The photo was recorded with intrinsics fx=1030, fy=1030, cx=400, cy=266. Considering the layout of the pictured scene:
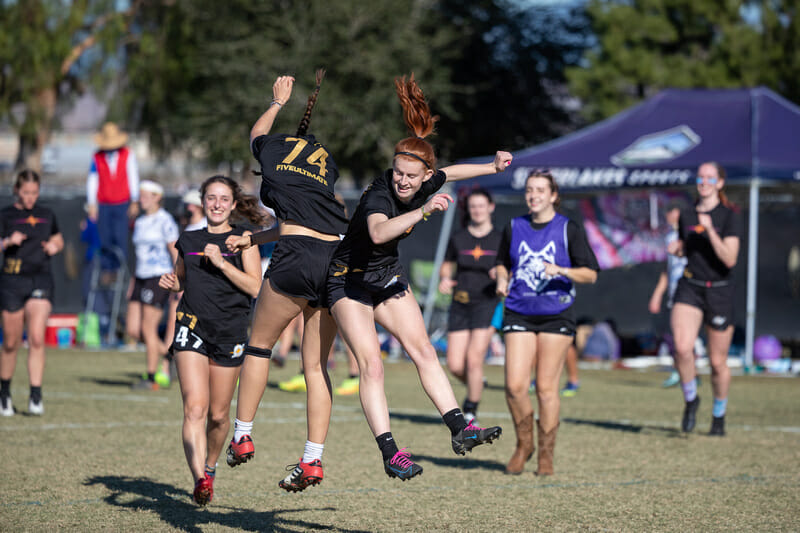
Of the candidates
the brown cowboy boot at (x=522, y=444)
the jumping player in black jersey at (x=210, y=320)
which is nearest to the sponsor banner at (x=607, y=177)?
the brown cowboy boot at (x=522, y=444)

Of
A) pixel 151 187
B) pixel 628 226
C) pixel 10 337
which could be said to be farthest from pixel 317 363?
pixel 628 226

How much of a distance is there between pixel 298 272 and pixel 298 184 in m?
0.50

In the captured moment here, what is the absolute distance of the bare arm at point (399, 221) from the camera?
4.94 metres

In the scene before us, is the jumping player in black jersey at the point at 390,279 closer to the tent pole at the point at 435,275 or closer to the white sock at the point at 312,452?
the white sock at the point at 312,452

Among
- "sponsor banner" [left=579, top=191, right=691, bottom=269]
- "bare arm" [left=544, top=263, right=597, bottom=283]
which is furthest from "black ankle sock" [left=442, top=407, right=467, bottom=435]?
"sponsor banner" [left=579, top=191, right=691, bottom=269]

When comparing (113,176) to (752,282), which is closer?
(752,282)

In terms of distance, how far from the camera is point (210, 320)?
624 centimetres

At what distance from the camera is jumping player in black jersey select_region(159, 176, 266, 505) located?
6.16 m

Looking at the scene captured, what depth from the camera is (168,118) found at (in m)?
33.2

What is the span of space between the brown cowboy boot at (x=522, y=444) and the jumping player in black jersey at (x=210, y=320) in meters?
2.30

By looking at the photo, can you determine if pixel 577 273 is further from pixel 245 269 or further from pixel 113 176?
pixel 113 176

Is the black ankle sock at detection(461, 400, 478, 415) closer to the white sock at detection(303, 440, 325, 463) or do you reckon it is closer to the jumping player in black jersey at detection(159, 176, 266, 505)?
the jumping player in black jersey at detection(159, 176, 266, 505)

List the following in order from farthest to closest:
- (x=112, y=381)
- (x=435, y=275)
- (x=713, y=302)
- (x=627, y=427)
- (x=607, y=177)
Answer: (x=435, y=275) → (x=607, y=177) → (x=112, y=381) → (x=627, y=427) → (x=713, y=302)

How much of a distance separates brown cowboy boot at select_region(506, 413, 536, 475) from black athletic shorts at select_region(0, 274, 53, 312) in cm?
478
